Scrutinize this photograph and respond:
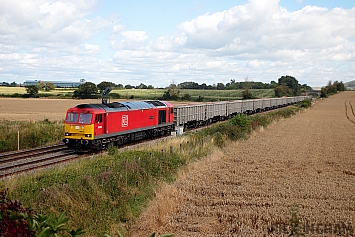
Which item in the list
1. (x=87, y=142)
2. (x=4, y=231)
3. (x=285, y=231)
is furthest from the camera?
(x=87, y=142)

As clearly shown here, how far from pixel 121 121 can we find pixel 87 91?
65565 millimetres

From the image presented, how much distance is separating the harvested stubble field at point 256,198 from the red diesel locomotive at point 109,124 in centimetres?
668

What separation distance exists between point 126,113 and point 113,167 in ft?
38.0

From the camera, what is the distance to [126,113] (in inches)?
1017

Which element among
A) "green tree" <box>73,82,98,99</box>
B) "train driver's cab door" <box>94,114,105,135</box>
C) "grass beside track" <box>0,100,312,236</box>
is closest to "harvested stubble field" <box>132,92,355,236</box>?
"grass beside track" <box>0,100,312,236</box>

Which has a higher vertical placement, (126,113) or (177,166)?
(126,113)

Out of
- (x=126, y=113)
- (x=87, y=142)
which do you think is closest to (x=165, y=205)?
(x=87, y=142)

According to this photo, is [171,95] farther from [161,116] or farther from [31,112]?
[161,116]

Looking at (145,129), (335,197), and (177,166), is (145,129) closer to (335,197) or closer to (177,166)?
(177,166)

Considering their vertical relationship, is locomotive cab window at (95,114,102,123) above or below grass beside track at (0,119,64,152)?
above

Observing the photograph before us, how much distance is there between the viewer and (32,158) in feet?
68.0

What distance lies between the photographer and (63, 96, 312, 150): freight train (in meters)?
22.5

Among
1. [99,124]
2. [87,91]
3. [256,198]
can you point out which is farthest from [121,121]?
[87,91]

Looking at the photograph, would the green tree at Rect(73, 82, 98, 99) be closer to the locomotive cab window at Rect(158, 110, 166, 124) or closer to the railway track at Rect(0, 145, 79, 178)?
the locomotive cab window at Rect(158, 110, 166, 124)
